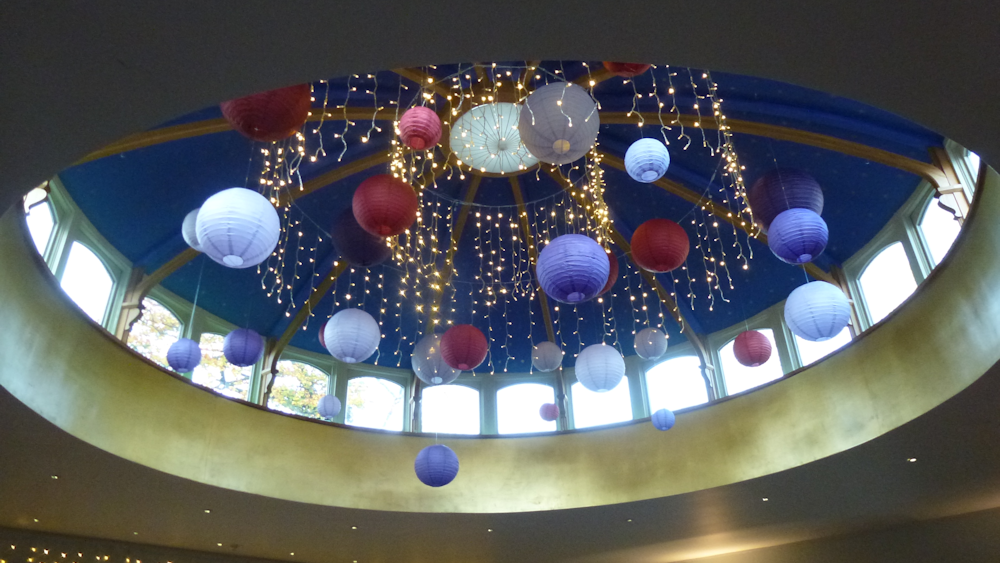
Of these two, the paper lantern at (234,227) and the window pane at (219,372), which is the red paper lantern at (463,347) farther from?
the window pane at (219,372)

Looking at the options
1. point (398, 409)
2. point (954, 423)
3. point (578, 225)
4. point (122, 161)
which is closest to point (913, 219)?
point (954, 423)

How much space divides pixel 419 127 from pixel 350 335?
2.06 meters

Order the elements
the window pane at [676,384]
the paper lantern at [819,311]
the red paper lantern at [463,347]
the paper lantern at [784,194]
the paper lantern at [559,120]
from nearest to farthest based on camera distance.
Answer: the paper lantern at [559,120] → the paper lantern at [784,194] → the paper lantern at [819,311] → the red paper lantern at [463,347] → the window pane at [676,384]

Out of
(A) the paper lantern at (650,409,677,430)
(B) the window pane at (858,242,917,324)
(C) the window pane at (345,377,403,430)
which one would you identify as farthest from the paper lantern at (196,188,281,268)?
(B) the window pane at (858,242,917,324)

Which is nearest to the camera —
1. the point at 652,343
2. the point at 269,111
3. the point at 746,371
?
the point at 269,111

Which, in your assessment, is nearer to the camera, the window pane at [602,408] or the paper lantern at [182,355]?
the paper lantern at [182,355]

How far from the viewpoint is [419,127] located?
6031 mm

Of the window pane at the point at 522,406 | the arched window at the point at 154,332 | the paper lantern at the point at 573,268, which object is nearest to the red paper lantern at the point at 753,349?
the paper lantern at the point at 573,268

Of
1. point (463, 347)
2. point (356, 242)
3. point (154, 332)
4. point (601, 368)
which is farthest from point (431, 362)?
point (154, 332)

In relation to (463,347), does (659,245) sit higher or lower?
higher

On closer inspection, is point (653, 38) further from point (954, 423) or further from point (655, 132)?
point (954, 423)

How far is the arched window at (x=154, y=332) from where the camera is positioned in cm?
961

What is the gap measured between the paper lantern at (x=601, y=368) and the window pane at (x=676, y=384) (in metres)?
3.29

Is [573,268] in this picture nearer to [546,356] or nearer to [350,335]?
[350,335]
